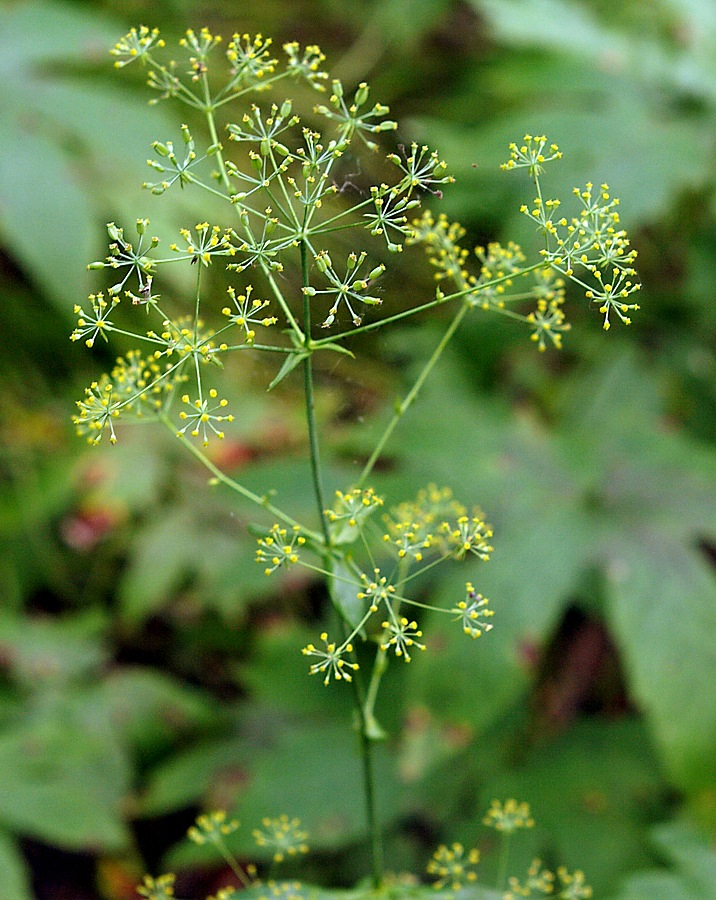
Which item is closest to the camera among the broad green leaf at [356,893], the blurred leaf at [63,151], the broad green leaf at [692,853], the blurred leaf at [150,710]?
the broad green leaf at [356,893]

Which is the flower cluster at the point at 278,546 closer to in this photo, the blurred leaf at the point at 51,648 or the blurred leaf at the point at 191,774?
Answer: the blurred leaf at the point at 191,774

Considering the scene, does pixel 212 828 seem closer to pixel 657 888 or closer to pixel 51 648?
pixel 657 888

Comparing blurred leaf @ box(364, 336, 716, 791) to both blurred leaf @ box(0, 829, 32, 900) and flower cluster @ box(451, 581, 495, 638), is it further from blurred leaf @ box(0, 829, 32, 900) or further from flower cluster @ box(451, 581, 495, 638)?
blurred leaf @ box(0, 829, 32, 900)

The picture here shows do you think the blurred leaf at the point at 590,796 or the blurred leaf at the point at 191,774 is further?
the blurred leaf at the point at 191,774

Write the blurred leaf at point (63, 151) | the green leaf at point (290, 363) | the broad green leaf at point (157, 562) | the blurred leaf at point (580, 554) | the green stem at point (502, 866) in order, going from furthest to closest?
1. the broad green leaf at point (157, 562)
2. the blurred leaf at point (63, 151)
3. the blurred leaf at point (580, 554)
4. the green stem at point (502, 866)
5. the green leaf at point (290, 363)

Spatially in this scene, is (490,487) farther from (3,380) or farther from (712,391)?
(3,380)

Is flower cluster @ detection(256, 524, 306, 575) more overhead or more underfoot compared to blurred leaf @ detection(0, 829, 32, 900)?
more overhead

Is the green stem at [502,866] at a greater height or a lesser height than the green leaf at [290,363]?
lesser

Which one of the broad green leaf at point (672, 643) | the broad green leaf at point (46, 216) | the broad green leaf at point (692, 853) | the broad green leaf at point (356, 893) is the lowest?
the broad green leaf at point (692, 853)

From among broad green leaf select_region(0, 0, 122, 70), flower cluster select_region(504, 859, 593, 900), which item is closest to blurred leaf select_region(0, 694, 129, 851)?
flower cluster select_region(504, 859, 593, 900)

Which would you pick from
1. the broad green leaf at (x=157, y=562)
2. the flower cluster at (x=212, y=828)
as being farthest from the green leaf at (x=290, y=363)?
the broad green leaf at (x=157, y=562)
